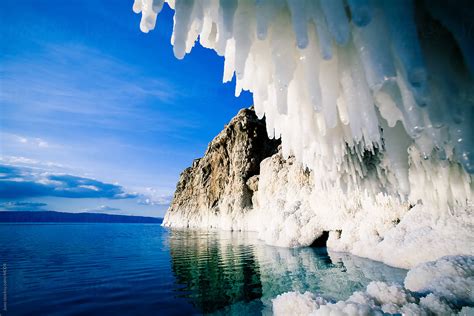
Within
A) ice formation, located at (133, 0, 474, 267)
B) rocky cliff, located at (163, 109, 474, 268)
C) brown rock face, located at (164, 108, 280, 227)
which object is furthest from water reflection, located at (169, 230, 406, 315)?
brown rock face, located at (164, 108, 280, 227)

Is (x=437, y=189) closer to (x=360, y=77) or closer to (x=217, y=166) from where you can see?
(x=360, y=77)

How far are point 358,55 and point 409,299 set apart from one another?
564cm

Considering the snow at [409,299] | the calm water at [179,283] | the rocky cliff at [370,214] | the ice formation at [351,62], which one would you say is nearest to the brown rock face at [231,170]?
the rocky cliff at [370,214]

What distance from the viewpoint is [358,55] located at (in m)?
2.46

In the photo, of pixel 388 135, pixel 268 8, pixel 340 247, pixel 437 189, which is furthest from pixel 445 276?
pixel 340 247

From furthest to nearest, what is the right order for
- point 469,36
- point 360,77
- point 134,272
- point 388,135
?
point 134,272 < point 388,135 < point 360,77 < point 469,36

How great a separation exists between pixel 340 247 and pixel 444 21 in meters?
17.1

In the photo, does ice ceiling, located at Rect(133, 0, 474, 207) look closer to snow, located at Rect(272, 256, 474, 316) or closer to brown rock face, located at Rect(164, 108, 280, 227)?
snow, located at Rect(272, 256, 474, 316)

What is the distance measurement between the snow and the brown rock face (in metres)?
47.0

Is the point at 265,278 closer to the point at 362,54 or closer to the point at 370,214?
the point at 370,214

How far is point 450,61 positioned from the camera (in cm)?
261

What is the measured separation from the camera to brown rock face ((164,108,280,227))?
5841 cm

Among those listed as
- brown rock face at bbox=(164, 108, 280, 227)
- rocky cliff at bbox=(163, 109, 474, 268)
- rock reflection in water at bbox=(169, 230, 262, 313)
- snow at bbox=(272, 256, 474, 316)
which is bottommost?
rock reflection in water at bbox=(169, 230, 262, 313)

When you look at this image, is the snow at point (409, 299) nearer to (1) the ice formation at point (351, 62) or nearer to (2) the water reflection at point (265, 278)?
(2) the water reflection at point (265, 278)
